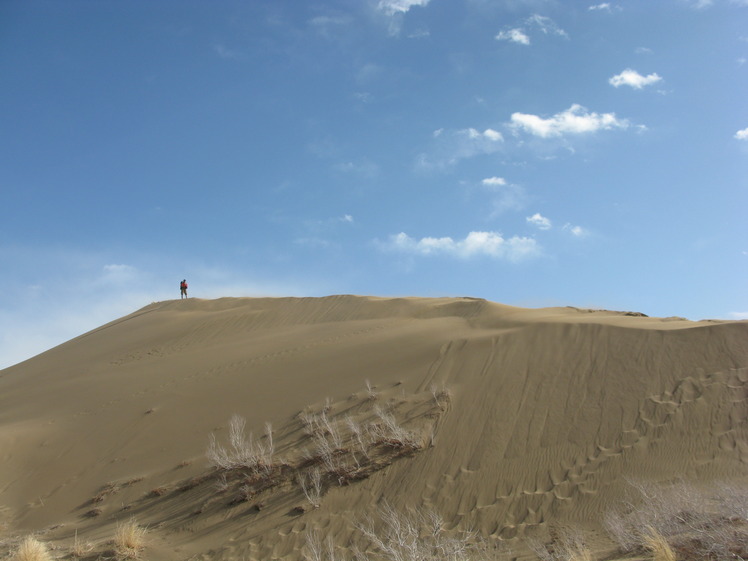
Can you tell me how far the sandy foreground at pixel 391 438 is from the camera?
8.68m

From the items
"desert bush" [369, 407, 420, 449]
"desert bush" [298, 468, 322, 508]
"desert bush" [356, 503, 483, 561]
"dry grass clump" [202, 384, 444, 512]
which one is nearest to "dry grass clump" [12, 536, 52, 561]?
"dry grass clump" [202, 384, 444, 512]

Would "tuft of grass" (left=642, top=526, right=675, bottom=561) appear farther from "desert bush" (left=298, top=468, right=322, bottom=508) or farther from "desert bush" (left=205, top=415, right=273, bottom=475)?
"desert bush" (left=205, top=415, right=273, bottom=475)

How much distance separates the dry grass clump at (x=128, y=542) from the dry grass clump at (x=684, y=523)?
686 cm

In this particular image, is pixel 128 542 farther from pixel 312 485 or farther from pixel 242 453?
pixel 312 485

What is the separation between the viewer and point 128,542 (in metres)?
8.93

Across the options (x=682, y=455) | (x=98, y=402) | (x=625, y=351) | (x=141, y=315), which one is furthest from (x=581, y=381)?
(x=141, y=315)

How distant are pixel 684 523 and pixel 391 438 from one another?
4935 mm

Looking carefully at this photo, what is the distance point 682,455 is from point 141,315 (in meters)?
25.8

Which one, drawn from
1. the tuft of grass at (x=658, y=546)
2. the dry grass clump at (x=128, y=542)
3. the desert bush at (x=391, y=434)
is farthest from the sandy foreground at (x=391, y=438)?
the tuft of grass at (x=658, y=546)

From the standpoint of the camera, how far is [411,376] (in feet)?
42.3

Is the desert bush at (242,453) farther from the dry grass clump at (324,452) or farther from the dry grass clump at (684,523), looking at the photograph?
the dry grass clump at (684,523)

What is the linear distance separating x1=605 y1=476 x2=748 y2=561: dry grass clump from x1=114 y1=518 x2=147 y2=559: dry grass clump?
686 cm

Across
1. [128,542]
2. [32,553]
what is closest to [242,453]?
[128,542]

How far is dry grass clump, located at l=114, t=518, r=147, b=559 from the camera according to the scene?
8.75 m
